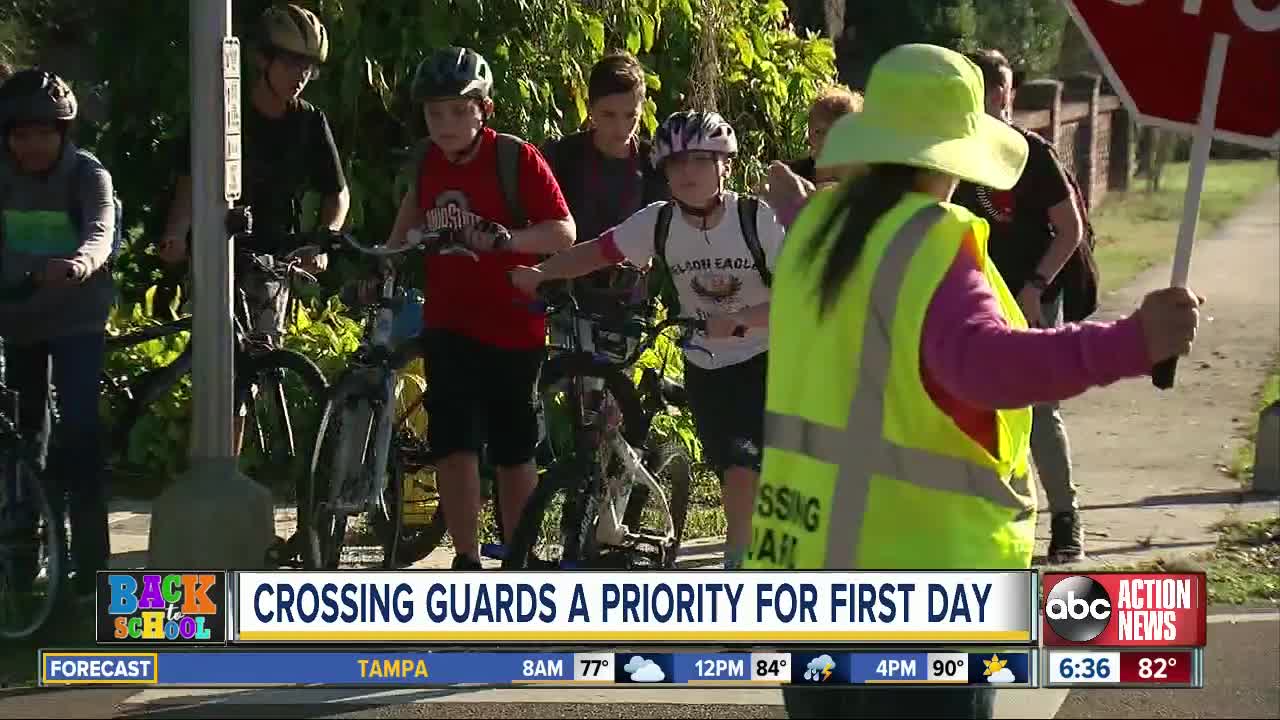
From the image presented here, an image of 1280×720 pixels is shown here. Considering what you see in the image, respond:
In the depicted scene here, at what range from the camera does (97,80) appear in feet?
37.3

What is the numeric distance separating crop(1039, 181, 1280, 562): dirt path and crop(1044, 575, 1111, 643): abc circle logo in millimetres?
2808

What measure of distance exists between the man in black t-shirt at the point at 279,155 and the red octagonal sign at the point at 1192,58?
308 centimetres

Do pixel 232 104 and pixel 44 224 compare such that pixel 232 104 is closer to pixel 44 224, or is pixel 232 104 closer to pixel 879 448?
pixel 44 224

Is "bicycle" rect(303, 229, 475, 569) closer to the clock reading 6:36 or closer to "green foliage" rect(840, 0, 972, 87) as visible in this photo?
the clock reading 6:36

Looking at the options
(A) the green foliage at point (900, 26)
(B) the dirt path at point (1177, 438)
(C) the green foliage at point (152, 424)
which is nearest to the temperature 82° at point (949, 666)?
(B) the dirt path at point (1177, 438)

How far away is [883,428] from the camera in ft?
13.0

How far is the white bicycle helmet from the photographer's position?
7098 mm

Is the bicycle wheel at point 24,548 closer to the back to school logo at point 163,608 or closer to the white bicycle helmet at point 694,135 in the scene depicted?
the back to school logo at point 163,608

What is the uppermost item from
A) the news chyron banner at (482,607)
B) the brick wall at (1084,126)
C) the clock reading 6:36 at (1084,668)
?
the brick wall at (1084,126)

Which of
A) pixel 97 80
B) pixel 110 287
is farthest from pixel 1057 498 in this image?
pixel 97 80

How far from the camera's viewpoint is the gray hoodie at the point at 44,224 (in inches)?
290

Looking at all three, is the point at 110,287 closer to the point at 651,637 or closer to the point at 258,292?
the point at 258,292

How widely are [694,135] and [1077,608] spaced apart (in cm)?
222

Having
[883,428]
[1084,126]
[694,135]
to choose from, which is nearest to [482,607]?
[694,135]
